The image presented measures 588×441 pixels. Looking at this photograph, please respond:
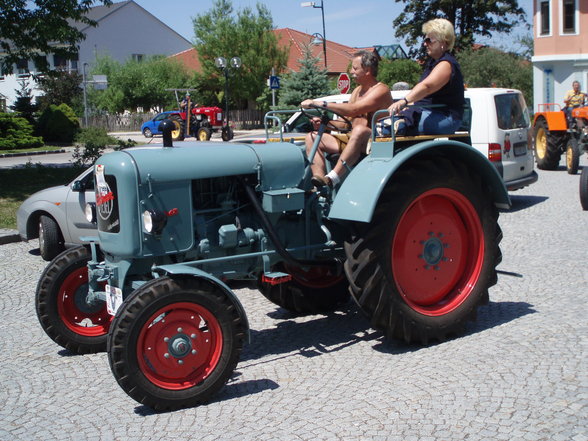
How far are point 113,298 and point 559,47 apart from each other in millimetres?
39388

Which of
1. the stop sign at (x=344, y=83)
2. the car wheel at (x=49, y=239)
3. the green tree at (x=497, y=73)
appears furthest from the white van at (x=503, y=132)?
the green tree at (x=497, y=73)

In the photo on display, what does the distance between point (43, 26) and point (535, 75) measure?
3136 centimetres

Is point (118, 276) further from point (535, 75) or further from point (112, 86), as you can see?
point (112, 86)

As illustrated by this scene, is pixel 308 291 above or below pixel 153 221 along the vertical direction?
below

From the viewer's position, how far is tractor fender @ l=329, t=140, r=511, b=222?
5.23 meters

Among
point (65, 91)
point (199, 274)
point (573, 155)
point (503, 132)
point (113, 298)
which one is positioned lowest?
point (113, 298)

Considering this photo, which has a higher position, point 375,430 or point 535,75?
point 535,75

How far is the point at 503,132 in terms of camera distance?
40.7 feet

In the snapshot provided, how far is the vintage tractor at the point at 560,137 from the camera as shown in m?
16.8

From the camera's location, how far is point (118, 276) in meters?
5.17

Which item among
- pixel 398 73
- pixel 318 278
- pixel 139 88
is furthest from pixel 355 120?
pixel 139 88

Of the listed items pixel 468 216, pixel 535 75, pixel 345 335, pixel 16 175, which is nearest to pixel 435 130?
pixel 468 216

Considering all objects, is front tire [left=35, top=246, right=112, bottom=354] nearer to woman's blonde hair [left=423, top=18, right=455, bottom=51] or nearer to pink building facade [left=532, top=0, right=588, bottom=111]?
woman's blonde hair [left=423, top=18, right=455, bottom=51]

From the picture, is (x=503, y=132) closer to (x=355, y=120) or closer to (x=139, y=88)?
(x=355, y=120)
